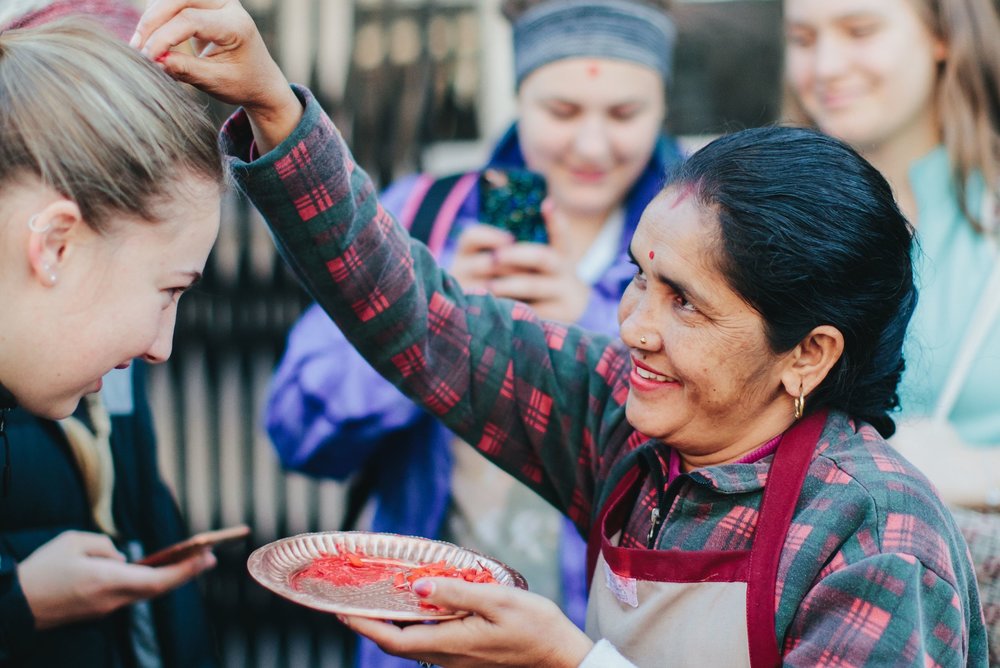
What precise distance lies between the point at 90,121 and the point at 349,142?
254 centimetres

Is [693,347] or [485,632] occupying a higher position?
[693,347]

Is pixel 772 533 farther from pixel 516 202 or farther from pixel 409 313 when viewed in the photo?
pixel 516 202

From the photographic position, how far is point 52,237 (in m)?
1.61

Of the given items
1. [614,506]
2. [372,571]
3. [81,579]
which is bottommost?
[81,579]

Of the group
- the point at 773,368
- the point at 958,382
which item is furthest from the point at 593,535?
the point at 958,382

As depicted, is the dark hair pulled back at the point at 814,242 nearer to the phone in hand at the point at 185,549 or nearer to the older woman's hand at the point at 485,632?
the older woman's hand at the point at 485,632

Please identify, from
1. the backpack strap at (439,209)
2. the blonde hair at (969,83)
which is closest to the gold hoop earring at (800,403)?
the backpack strap at (439,209)

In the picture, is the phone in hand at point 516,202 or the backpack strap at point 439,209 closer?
the phone in hand at point 516,202

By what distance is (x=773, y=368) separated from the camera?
1.86m

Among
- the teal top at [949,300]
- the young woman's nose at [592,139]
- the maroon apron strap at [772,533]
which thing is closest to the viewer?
the maroon apron strap at [772,533]

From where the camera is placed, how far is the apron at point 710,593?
5.56 feet

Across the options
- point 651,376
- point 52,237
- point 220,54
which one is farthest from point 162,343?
point 651,376

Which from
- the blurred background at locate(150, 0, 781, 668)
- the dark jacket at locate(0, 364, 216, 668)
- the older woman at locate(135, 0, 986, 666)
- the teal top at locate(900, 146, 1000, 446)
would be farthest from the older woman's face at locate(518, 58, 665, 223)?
the dark jacket at locate(0, 364, 216, 668)

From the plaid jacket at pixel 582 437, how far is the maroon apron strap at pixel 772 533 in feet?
0.05
